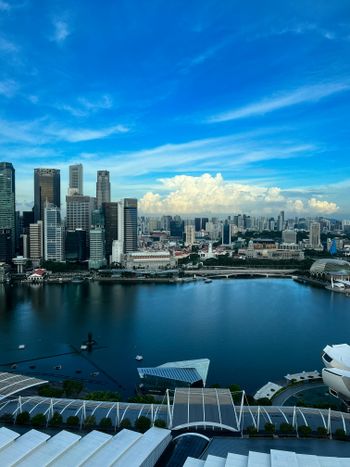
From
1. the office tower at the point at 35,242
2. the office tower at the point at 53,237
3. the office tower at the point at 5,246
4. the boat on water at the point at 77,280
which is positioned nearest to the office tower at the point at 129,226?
the office tower at the point at 53,237

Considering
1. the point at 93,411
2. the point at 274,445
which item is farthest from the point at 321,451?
the point at 93,411

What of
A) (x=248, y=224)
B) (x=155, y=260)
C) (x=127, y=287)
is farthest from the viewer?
(x=248, y=224)

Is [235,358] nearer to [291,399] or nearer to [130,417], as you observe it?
[291,399]

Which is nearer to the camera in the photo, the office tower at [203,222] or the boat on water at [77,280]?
the boat on water at [77,280]

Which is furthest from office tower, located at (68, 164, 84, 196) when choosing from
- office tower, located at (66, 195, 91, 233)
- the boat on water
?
the boat on water

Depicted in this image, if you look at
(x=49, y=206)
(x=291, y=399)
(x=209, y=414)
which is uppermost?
(x=49, y=206)

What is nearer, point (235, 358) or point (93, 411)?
point (93, 411)

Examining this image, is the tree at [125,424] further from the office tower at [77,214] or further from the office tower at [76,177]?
the office tower at [76,177]
